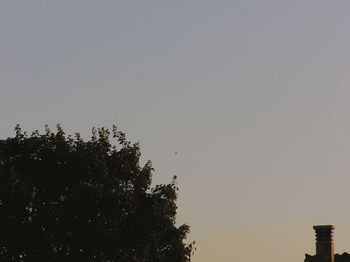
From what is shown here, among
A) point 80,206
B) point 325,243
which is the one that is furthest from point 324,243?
point 80,206

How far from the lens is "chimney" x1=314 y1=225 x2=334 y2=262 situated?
155ft

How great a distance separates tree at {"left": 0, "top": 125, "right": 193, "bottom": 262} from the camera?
160 feet

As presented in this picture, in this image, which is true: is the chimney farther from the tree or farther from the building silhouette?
the tree

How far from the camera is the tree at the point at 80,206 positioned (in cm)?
4881

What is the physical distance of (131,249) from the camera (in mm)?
49812

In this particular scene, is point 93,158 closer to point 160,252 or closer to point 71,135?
point 71,135

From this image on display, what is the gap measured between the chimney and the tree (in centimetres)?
868

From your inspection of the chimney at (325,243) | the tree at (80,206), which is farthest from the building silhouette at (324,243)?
the tree at (80,206)

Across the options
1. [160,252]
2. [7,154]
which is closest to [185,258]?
[160,252]

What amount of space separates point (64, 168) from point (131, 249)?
6.07 meters

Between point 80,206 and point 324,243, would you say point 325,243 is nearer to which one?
point 324,243

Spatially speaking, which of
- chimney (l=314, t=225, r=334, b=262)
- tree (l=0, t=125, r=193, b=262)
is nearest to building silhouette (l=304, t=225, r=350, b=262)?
chimney (l=314, t=225, r=334, b=262)

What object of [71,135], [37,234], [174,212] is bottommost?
[37,234]

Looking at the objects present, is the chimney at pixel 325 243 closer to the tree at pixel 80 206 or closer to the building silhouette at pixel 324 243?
the building silhouette at pixel 324 243
